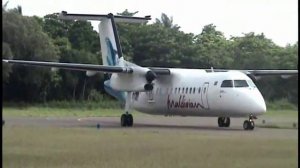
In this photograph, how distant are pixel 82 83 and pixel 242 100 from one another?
116 feet

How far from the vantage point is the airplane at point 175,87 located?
28.2m

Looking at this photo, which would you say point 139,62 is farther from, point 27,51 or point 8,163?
point 8,163

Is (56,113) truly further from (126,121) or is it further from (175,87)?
(126,121)

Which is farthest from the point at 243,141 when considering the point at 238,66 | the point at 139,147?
the point at 238,66

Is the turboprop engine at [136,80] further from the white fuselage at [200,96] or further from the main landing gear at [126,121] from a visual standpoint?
the main landing gear at [126,121]

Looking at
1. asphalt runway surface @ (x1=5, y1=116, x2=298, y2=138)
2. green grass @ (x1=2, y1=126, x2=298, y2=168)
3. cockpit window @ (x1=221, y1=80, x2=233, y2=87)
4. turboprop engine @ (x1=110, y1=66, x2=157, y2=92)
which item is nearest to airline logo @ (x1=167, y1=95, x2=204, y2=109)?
asphalt runway surface @ (x1=5, y1=116, x2=298, y2=138)

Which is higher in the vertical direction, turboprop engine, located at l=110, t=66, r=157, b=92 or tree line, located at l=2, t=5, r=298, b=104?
tree line, located at l=2, t=5, r=298, b=104

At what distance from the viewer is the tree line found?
5534 centimetres

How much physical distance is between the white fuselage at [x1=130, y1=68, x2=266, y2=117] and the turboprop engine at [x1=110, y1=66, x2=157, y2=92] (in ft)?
3.82

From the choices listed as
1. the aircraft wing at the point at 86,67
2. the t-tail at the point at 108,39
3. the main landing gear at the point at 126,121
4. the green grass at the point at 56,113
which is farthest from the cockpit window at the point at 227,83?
the green grass at the point at 56,113

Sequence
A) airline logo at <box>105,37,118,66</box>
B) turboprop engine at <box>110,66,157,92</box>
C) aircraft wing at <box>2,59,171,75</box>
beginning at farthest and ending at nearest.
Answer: airline logo at <box>105,37,118,66</box>, turboprop engine at <box>110,66,157,92</box>, aircraft wing at <box>2,59,171,75</box>

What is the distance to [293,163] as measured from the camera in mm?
13164

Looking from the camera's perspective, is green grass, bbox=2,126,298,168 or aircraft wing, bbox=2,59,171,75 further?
aircraft wing, bbox=2,59,171,75

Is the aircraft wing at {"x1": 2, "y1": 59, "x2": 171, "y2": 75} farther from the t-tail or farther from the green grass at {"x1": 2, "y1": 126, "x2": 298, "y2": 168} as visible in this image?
the green grass at {"x1": 2, "y1": 126, "x2": 298, "y2": 168}
